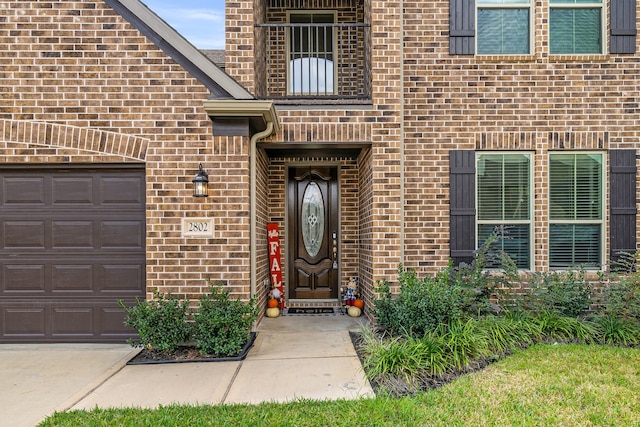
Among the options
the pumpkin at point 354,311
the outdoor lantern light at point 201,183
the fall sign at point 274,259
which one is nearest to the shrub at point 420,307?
the pumpkin at point 354,311

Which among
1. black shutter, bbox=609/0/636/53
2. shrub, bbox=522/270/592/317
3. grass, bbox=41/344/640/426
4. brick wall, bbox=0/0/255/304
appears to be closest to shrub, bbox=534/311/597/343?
shrub, bbox=522/270/592/317

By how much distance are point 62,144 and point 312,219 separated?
3966mm

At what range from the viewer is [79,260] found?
532cm

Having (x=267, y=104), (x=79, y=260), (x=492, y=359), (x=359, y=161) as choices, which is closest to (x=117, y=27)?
(x=267, y=104)

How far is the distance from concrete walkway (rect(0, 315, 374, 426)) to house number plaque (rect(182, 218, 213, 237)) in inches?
61.7

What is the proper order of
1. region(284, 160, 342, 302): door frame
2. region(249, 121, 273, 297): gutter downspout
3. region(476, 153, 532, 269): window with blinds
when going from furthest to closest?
1. region(284, 160, 342, 302): door frame
2. region(476, 153, 532, 269): window with blinds
3. region(249, 121, 273, 297): gutter downspout

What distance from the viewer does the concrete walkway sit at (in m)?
3.57

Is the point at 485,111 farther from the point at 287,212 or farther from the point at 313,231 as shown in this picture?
the point at 287,212

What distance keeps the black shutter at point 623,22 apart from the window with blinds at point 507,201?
214cm

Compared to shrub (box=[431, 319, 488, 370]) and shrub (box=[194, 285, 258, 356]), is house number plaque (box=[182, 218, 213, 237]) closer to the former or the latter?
shrub (box=[194, 285, 258, 356])

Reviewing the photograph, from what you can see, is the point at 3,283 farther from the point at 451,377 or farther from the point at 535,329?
the point at 535,329

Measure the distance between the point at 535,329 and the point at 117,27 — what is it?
645 cm

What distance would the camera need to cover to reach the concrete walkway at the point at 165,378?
11.7 ft

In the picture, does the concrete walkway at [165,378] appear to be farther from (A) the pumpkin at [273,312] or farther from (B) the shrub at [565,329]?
(B) the shrub at [565,329]
